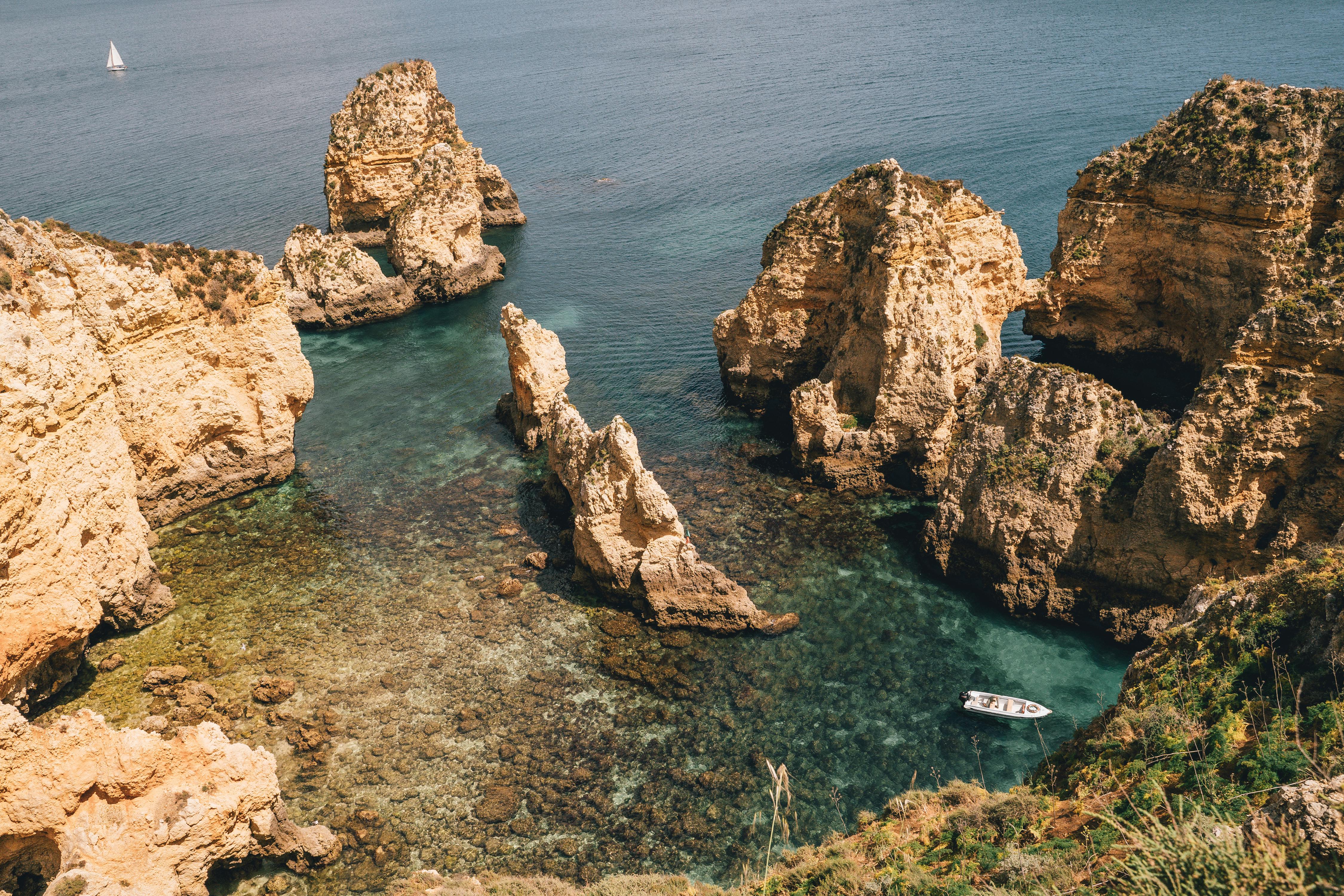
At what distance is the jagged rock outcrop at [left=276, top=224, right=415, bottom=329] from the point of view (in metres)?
54.8

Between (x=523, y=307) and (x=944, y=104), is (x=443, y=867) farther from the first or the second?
(x=944, y=104)

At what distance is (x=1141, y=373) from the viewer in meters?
43.1

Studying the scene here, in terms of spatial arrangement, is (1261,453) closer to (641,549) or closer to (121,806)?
(641,549)

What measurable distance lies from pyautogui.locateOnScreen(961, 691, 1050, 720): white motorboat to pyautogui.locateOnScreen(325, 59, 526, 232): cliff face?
165 feet

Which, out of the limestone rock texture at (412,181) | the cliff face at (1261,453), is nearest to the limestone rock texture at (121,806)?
the cliff face at (1261,453)

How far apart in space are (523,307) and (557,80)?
256ft

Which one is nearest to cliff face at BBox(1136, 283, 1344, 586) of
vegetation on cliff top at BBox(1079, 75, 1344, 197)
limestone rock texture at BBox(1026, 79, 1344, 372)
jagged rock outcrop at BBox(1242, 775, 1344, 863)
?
limestone rock texture at BBox(1026, 79, 1344, 372)

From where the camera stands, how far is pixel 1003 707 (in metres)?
26.2

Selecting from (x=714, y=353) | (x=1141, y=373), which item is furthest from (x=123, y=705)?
(x=1141, y=373)

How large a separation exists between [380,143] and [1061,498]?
55.9 m

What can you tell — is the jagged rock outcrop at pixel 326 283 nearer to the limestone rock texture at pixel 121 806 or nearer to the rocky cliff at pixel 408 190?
the rocky cliff at pixel 408 190

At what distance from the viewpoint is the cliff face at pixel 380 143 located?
6512 centimetres

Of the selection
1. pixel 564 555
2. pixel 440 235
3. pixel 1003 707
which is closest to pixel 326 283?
pixel 440 235

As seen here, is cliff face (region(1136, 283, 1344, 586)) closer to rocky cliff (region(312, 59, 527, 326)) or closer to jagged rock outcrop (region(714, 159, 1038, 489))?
jagged rock outcrop (region(714, 159, 1038, 489))
